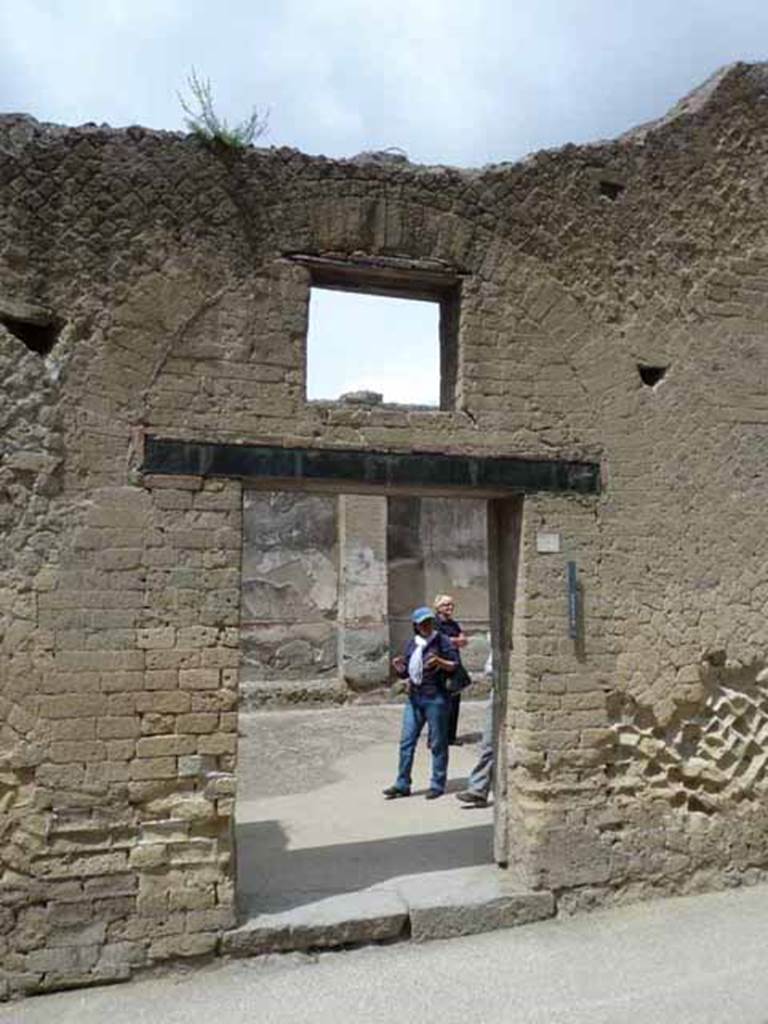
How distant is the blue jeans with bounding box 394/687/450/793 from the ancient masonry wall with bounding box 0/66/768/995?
6.60ft

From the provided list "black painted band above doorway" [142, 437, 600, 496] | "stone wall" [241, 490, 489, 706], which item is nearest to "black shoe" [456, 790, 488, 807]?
"black painted band above doorway" [142, 437, 600, 496]

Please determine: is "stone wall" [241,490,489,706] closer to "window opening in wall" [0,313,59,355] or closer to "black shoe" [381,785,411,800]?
"black shoe" [381,785,411,800]

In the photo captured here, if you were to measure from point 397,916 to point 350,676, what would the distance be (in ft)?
23.9

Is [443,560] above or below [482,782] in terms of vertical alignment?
above

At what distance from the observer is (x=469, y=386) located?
5109mm

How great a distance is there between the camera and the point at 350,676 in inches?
470

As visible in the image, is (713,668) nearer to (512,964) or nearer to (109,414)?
(512,964)

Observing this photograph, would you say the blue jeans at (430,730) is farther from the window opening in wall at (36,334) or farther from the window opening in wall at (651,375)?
the window opening in wall at (36,334)

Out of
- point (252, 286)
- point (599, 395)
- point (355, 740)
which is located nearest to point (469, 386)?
point (599, 395)

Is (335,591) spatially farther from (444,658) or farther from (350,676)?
(444,658)

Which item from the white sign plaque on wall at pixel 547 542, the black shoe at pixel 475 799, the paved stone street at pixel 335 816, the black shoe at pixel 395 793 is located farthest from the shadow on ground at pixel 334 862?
the white sign plaque on wall at pixel 547 542

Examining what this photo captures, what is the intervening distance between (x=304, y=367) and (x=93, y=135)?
5.18 feet

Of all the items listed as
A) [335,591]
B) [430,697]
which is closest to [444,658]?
[430,697]

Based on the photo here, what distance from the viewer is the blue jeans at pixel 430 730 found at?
717cm
